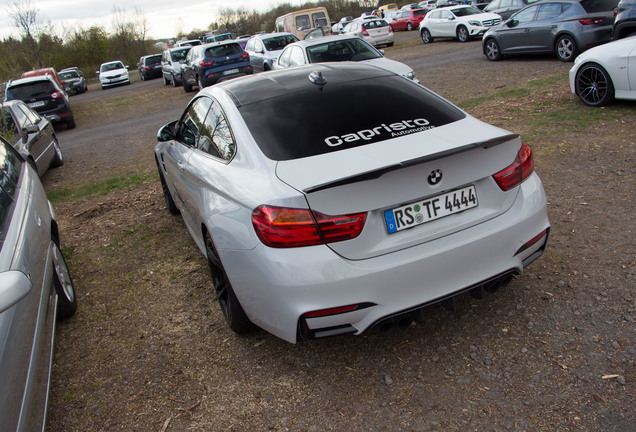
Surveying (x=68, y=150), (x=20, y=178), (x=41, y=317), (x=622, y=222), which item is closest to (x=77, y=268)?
(x=20, y=178)

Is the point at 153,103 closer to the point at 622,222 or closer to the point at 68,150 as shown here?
the point at 68,150

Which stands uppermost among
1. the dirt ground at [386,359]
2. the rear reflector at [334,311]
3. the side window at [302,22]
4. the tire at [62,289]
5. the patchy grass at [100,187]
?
the side window at [302,22]

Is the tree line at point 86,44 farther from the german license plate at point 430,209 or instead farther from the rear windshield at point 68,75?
the german license plate at point 430,209

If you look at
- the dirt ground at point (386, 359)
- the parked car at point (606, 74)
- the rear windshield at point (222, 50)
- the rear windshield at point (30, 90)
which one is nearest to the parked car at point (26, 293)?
the dirt ground at point (386, 359)

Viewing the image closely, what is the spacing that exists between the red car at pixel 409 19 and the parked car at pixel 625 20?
29382 millimetres

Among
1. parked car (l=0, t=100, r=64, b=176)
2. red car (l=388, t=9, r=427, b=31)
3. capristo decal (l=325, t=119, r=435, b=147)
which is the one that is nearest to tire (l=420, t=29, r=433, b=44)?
red car (l=388, t=9, r=427, b=31)

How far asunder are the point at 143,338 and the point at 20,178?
1.78 m

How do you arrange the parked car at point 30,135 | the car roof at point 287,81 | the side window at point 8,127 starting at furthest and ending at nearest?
the side window at point 8,127
the parked car at point 30,135
the car roof at point 287,81

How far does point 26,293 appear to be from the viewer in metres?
Result: 2.11

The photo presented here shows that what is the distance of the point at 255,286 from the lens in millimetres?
2822

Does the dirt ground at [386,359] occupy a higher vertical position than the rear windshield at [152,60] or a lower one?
lower

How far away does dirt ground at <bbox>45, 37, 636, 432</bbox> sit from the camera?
262 cm

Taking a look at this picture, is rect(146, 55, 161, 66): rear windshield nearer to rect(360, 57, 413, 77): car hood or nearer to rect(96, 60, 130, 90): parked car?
rect(96, 60, 130, 90): parked car

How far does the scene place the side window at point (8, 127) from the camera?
8.52m
